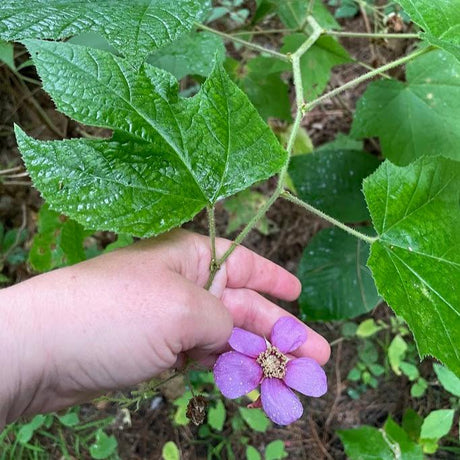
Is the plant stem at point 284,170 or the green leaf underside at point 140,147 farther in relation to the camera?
the plant stem at point 284,170

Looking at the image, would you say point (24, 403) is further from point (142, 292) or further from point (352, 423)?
point (352, 423)

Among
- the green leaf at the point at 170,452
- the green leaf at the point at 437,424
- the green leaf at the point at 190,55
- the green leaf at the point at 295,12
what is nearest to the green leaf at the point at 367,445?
the green leaf at the point at 437,424

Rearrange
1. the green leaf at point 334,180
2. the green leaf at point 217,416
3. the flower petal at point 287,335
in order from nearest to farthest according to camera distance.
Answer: the flower petal at point 287,335, the green leaf at point 334,180, the green leaf at point 217,416

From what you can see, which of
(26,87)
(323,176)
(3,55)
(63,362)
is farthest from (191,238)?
(26,87)

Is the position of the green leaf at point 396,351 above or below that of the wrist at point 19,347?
below

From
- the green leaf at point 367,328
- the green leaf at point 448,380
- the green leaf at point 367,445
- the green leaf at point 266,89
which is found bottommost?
the green leaf at point 367,445

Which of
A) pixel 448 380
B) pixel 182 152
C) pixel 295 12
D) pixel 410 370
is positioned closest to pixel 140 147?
pixel 182 152

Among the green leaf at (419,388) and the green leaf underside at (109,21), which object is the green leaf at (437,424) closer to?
the green leaf at (419,388)

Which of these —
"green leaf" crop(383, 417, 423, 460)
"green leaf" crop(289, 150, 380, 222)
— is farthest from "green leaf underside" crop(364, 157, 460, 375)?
"green leaf" crop(383, 417, 423, 460)
